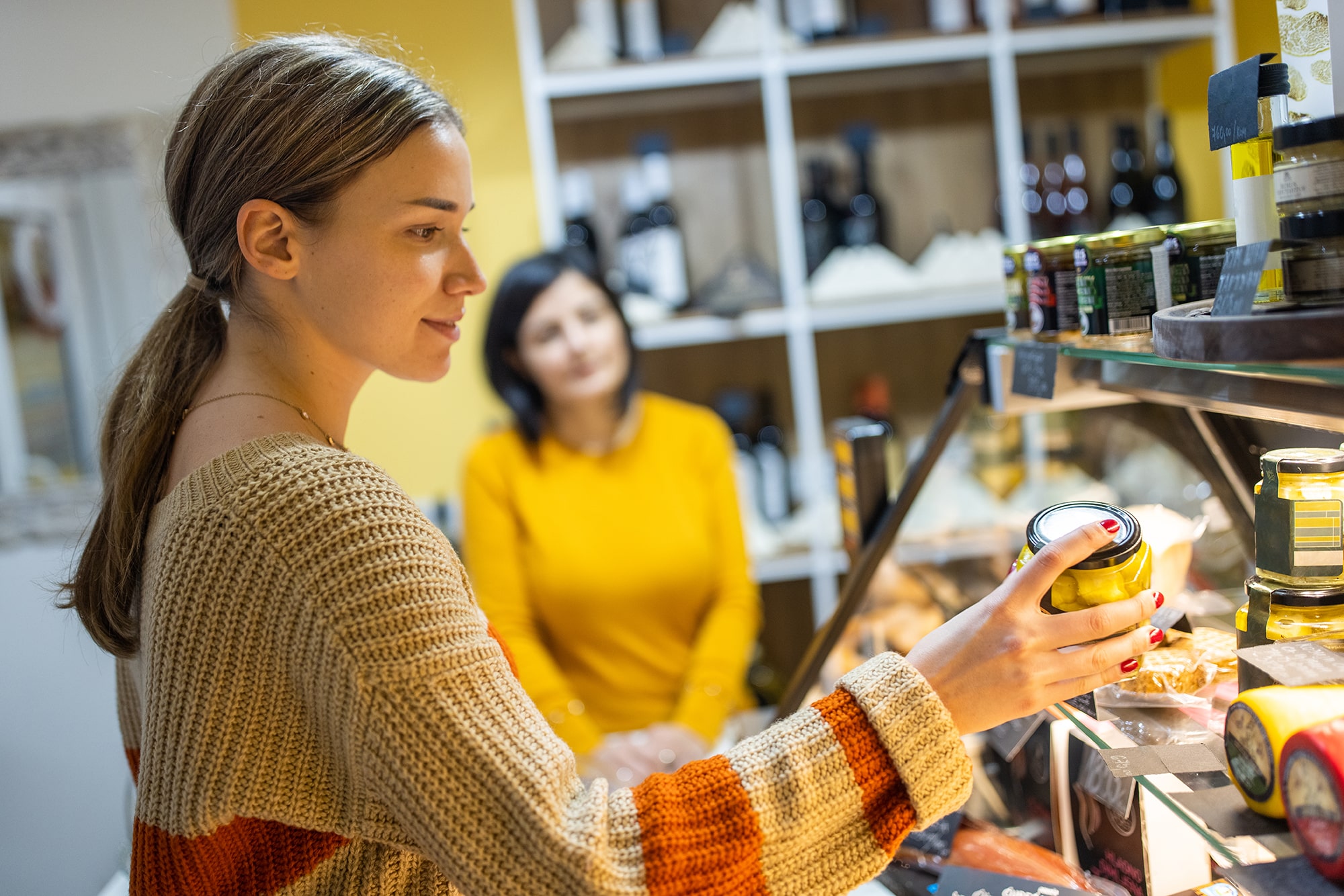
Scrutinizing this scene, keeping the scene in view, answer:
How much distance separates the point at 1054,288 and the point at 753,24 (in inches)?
69.0

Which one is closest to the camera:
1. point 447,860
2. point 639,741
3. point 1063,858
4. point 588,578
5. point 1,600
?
point 447,860

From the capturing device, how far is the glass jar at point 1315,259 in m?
0.62

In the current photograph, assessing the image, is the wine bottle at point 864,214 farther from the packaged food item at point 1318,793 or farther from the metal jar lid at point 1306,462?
the packaged food item at point 1318,793

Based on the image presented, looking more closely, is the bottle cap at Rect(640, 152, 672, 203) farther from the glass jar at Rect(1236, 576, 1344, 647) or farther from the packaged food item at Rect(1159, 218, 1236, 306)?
the glass jar at Rect(1236, 576, 1344, 647)

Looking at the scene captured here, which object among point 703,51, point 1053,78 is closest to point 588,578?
point 703,51

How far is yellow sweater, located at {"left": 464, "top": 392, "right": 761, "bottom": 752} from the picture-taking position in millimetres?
2293

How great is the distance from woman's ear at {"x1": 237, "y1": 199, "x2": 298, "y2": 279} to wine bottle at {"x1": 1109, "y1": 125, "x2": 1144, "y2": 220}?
8.09 feet

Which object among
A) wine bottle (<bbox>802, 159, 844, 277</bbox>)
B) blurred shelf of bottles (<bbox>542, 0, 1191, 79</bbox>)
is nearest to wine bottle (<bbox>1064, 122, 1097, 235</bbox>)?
blurred shelf of bottles (<bbox>542, 0, 1191, 79</bbox>)

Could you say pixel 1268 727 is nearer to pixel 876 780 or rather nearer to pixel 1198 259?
pixel 876 780

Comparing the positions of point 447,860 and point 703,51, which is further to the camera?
point 703,51

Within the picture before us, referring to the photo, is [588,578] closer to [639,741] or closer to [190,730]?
[639,741]

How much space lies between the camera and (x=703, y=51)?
2.56 metres

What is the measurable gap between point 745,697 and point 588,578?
17.5 inches

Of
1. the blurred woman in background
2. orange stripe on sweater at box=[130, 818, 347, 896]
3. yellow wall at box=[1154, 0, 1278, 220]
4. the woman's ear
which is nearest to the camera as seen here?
orange stripe on sweater at box=[130, 818, 347, 896]
